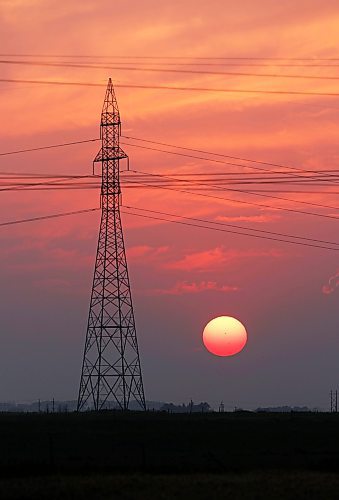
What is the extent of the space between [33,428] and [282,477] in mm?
40375

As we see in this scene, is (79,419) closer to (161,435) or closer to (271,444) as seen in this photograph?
(161,435)

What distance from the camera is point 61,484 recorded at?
174ft

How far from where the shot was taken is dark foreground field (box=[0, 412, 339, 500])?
52094 mm

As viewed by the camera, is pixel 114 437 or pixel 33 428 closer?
pixel 114 437

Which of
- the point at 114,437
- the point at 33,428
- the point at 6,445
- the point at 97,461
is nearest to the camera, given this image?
the point at 97,461

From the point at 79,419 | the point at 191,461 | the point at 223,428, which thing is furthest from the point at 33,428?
the point at 191,461

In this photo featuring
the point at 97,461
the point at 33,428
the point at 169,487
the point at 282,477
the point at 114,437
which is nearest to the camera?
the point at 169,487

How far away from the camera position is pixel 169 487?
52875 millimetres

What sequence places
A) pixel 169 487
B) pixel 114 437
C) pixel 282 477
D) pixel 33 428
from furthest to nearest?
pixel 33 428 → pixel 114 437 → pixel 282 477 → pixel 169 487

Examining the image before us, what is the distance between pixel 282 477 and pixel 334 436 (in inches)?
1257

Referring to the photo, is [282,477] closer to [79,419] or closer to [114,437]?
[114,437]

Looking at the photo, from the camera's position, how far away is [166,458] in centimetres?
6825

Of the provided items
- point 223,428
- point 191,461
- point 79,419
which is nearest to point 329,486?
point 191,461

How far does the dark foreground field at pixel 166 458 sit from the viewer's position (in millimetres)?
52094
